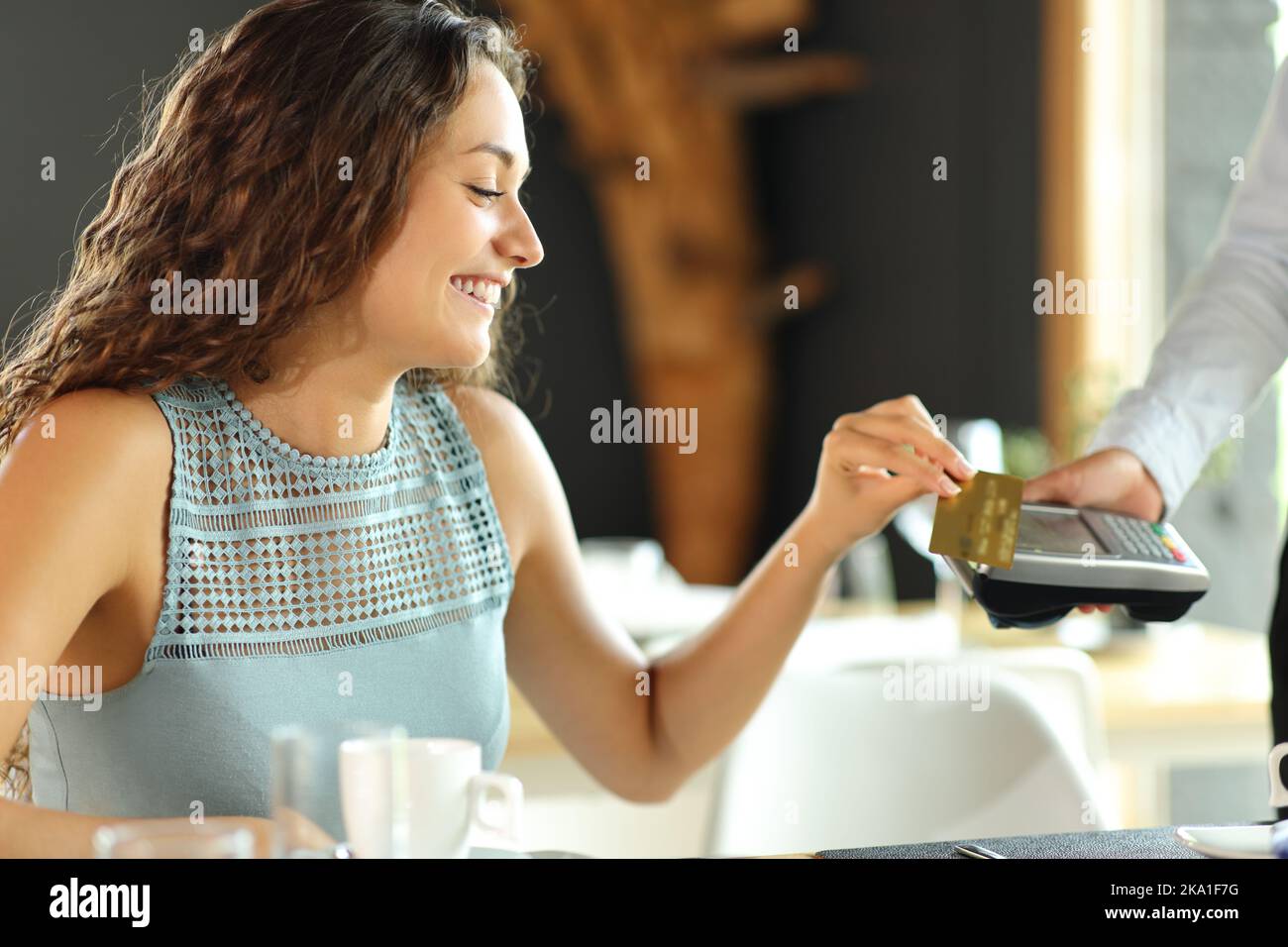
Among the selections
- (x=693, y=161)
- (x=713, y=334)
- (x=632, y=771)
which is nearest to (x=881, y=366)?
(x=713, y=334)

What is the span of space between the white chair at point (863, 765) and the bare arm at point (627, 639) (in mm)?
155

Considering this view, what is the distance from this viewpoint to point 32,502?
905 mm

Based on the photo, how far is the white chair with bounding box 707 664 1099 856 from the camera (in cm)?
134

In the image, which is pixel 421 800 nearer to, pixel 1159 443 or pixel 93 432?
pixel 93 432

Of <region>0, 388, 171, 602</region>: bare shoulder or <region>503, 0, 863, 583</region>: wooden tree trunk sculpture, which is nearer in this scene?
<region>0, 388, 171, 602</region>: bare shoulder

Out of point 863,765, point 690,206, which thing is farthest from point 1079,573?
point 690,206

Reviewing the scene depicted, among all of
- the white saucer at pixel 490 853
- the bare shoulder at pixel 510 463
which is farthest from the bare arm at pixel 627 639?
the white saucer at pixel 490 853

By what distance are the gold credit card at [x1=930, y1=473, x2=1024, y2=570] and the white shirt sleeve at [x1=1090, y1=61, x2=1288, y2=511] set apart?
274 mm

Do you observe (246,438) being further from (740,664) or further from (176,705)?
(740,664)

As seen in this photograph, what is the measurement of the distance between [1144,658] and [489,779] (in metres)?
1.56

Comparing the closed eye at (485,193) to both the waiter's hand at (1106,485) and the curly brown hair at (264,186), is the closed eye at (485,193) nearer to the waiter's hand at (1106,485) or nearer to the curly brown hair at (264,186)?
A: the curly brown hair at (264,186)

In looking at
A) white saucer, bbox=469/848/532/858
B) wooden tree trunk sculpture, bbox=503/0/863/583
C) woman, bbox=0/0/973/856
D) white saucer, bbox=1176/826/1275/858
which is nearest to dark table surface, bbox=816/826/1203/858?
white saucer, bbox=1176/826/1275/858

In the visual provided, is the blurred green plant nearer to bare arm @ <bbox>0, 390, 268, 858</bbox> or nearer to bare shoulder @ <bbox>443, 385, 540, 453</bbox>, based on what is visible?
bare shoulder @ <bbox>443, 385, 540, 453</bbox>

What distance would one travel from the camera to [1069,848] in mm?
780
